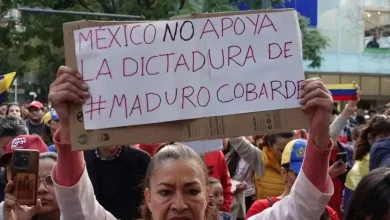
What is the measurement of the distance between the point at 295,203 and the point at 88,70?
3.00 ft

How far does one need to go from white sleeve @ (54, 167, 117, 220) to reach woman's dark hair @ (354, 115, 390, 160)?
378 centimetres

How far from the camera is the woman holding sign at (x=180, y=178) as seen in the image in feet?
8.85

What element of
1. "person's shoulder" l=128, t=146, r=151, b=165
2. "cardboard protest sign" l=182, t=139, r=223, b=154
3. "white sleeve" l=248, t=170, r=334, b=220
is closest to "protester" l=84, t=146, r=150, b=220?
"person's shoulder" l=128, t=146, r=151, b=165

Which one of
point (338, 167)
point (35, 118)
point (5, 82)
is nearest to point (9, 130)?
point (5, 82)

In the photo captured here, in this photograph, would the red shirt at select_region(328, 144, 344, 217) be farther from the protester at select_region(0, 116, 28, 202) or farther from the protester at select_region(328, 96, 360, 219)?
the protester at select_region(0, 116, 28, 202)

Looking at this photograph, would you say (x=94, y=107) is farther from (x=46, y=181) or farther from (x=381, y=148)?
(x=381, y=148)

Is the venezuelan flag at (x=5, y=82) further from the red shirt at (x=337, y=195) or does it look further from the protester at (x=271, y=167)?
the red shirt at (x=337, y=195)

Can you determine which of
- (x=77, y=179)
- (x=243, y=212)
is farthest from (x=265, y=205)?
(x=243, y=212)

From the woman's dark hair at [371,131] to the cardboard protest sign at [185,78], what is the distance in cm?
362

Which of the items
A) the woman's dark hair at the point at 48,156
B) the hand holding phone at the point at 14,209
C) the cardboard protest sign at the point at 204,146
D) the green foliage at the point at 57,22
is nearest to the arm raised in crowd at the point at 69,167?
the hand holding phone at the point at 14,209

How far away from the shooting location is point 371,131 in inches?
250

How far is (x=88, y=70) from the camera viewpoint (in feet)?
9.04

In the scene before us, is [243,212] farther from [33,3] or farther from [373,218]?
[33,3]

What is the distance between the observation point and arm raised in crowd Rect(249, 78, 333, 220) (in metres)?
2.68
